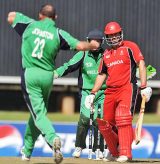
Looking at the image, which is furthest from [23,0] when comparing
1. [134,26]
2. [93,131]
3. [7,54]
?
[93,131]

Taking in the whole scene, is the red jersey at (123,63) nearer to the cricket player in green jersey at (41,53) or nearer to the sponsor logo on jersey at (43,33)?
the cricket player in green jersey at (41,53)

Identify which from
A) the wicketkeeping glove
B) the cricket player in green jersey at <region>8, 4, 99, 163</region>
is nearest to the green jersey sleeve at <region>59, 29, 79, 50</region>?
the cricket player in green jersey at <region>8, 4, 99, 163</region>

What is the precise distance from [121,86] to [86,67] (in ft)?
6.39

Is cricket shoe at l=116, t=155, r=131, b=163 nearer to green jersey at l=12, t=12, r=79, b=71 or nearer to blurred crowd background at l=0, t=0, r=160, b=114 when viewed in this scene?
green jersey at l=12, t=12, r=79, b=71

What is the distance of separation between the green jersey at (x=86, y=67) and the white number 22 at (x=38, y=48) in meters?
3.16

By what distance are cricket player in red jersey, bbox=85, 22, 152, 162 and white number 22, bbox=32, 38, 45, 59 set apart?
158 centimetres

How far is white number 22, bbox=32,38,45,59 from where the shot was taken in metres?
11.7

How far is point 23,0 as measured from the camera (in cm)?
2517

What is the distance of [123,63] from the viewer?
12.9 meters

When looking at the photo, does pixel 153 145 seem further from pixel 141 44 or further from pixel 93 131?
pixel 141 44

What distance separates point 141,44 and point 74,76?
203 cm

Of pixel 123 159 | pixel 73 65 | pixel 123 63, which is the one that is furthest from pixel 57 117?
pixel 123 159

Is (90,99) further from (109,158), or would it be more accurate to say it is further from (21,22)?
(21,22)

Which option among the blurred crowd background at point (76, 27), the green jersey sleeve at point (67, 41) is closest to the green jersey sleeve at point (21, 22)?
the green jersey sleeve at point (67, 41)
